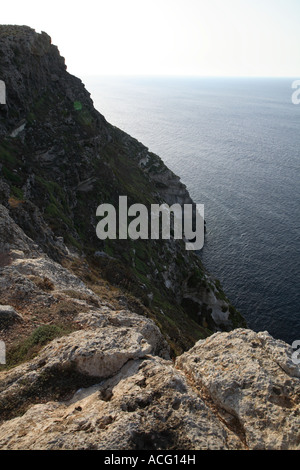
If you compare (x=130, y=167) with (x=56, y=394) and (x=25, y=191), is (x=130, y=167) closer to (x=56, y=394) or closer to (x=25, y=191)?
(x=25, y=191)

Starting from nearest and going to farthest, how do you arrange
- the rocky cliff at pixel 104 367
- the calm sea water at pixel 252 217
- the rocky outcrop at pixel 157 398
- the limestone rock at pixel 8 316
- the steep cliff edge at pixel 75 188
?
the rocky outcrop at pixel 157 398, the rocky cliff at pixel 104 367, the limestone rock at pixel 8 316, the steep cliff edge at pixel 75 188, the calm sea water at pixel 252 217

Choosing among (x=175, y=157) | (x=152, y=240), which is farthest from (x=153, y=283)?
(x=175, y=157)

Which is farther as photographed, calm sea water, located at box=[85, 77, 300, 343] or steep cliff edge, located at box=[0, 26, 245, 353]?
calm sea water, located at box=[85, 77, 300, 343]

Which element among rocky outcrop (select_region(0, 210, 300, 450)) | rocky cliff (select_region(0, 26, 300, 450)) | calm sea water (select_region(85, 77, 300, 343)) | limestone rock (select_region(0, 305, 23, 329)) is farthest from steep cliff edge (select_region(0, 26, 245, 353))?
rocky outcrop (select_region(0, 210, 300, 450))

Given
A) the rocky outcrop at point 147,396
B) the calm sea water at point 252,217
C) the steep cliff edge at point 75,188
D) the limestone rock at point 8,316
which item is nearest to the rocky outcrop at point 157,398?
the rocky outcrop at point 147,396

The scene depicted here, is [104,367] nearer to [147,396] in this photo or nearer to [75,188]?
[147,396]

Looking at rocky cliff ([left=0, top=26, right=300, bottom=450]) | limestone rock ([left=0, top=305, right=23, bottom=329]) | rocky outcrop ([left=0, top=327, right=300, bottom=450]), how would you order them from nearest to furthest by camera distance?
1. rocky outcrop ([left=0, top=327, right=300, bottom=450])
2. rocky cliff ([left=0, top=26, right=300, bottom=450])
3. limestone rock ([left=0, top=305, right=23, bottom=329])

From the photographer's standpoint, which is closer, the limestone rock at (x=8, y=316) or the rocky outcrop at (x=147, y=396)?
the rocky outcrop at (x=147, y=396)

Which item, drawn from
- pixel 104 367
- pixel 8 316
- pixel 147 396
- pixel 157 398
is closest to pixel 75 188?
pixel 8 316

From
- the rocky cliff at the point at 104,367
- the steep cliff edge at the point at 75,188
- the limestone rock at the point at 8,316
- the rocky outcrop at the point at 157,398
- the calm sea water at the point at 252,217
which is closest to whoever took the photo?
the rocky outcrop at the point at 157,398

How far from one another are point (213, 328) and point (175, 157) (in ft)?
390

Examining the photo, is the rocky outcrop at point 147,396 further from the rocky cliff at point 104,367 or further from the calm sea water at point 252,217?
the calm sea water at point 252,217

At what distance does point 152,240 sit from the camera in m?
68.0

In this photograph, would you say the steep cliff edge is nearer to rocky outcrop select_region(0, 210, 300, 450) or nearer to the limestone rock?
the limestone rock
